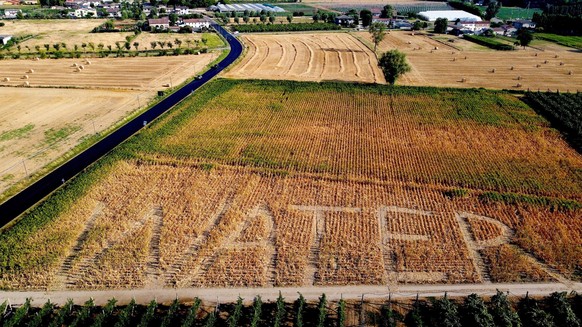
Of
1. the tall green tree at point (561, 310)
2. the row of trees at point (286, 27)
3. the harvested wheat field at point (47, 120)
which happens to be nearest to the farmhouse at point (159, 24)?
the row of trees at point (286, 27)

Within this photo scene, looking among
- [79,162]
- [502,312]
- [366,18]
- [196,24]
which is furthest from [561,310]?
[366,18]

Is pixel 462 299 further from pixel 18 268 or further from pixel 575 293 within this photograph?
pixel 18 268

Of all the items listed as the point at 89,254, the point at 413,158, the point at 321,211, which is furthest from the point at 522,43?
the point at 89,254

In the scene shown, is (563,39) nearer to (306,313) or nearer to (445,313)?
(445,313)

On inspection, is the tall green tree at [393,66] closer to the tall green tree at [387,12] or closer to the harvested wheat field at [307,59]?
the harvested wheat field at [307,59]

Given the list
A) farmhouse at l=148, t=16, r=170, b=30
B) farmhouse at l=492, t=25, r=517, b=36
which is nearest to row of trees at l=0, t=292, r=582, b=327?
farmhouse at l=148, t=16, r=170, b=30
